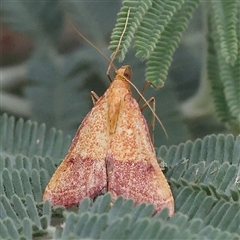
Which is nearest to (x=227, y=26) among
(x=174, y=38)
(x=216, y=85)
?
(x=174, y=38)

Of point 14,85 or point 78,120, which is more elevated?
point 14,85

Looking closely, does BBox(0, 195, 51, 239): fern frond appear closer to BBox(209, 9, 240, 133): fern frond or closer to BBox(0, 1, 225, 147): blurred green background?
BBox(209, 9, 240, 133): fern frond

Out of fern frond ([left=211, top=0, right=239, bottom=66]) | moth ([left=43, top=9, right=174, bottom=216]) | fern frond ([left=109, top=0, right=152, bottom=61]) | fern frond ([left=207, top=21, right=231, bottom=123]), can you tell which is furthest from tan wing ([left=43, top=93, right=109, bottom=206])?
fern frond ([left=207, top=21, right=231, bottom=123])

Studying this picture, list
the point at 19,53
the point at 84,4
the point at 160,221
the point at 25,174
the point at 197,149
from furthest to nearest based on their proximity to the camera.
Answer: the point at 19,53, the point at 84,4, the point at 197,149, the point at 25,174, the point at 160,221

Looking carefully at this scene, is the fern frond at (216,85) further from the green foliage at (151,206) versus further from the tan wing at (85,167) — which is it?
the tan wing at (85,167)

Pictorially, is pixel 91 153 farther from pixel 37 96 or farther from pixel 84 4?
pixel 84 4

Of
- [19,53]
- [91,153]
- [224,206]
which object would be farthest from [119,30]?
[19,53]
